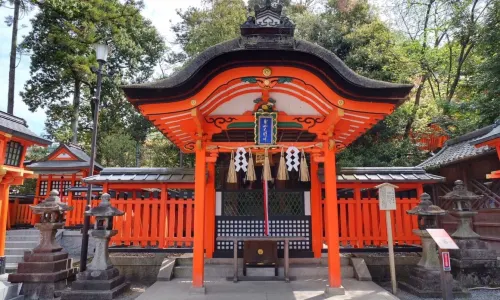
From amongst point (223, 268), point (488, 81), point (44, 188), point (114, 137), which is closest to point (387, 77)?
point (488, 81)

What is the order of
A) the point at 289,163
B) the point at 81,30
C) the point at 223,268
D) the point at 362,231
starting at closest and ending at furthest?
the point at 289,163, the point at 223,268, the point at 362,231, the point at 81,30

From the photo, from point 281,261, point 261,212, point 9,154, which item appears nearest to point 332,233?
point 281,261

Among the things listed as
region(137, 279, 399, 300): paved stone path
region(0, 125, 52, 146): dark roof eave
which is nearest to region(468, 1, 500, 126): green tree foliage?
region(137, 279, 399, 300): paved stone path

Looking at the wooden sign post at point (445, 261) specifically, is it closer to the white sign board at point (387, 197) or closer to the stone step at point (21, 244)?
the white sign board at point (387, 197)

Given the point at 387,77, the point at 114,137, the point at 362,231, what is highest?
the point at 387,77

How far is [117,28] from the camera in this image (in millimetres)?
22766

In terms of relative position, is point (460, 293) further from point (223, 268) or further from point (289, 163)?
point (223, 268)

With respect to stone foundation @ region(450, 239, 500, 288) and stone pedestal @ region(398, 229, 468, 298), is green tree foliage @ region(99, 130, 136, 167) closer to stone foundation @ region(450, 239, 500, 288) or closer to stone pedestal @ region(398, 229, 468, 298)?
stone pedestal @ region(398, 229, 468, 298)

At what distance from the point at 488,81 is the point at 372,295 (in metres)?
10.1

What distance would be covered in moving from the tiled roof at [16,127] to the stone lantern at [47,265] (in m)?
1.78

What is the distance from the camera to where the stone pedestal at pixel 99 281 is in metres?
5.66

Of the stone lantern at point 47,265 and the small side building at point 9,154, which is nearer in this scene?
the stone lantern at point 47,265

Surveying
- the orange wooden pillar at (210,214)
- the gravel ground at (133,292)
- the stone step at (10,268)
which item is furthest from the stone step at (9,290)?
the orange wooden pillar at (210,214)

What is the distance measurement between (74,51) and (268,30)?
20.4m
